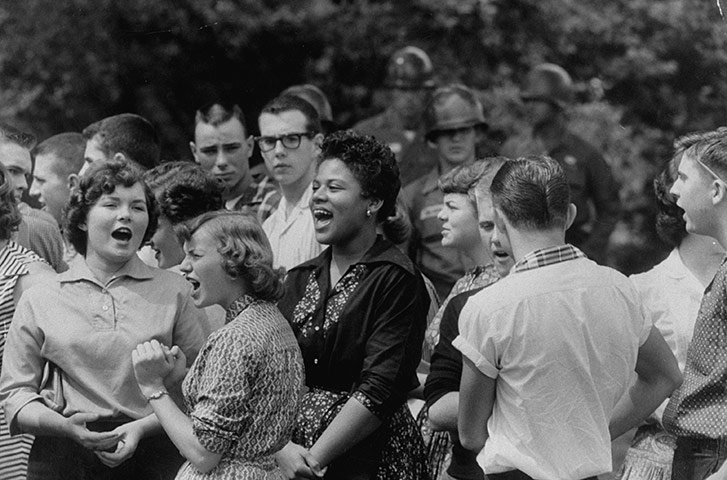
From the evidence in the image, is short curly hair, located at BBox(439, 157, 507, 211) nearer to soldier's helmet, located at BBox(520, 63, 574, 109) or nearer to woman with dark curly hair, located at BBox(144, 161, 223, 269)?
woman with dark curly hair, located at BBox(144, 161, 223, 269)

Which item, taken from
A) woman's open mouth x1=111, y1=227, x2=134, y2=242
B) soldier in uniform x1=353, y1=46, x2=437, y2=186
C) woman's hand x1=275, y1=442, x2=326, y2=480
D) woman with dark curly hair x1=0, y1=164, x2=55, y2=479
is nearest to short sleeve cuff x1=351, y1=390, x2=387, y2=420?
woman's hand x1=275, y1=442, x2=326, y2=480

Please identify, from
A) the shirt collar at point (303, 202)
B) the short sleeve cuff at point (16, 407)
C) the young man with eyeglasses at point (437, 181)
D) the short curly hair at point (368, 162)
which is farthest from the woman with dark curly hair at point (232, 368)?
the young man with eyeglasses at point (437, 181)

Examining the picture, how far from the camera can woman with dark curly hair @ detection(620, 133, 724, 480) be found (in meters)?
5.17

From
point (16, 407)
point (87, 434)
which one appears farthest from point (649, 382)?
point (16, 407)

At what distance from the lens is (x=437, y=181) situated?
8023 mm

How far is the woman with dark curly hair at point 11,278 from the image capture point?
5.43 metres

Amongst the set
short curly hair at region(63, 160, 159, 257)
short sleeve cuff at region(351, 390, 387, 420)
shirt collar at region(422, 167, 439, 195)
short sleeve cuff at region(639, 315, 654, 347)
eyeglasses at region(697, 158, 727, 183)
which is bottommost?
shirt collar at region(422, 167, 439, 195)

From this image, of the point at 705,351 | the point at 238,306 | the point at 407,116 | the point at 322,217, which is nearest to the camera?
the point at 705,351

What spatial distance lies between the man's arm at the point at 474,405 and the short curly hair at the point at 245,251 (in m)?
0.79

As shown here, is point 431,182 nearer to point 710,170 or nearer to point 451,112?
point 451,112

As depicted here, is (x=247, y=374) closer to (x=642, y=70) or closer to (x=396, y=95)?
(x=396, y=95)

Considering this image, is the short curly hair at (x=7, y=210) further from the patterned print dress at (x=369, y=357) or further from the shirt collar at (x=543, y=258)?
the shirt collar at (x=543, y=258)

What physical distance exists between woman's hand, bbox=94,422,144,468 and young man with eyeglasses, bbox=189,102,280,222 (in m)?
2.19

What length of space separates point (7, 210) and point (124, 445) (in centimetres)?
115
